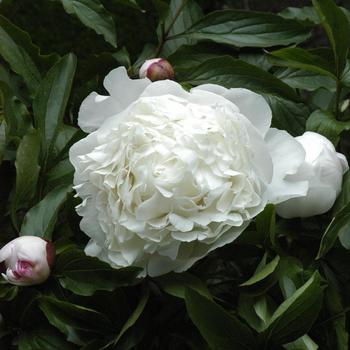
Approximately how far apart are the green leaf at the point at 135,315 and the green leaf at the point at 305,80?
343 millimetres

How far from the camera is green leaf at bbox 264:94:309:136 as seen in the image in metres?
0.85

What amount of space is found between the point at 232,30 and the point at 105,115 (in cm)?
31

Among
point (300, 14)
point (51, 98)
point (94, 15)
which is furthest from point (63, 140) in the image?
point (300, 14)

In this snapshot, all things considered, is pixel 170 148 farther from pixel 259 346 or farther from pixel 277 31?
pixel 277 31

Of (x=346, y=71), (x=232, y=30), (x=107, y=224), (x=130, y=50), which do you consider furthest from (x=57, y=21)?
(x=107, y=224)

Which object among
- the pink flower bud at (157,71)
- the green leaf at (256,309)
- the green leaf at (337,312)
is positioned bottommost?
the green leaf at (337,312)

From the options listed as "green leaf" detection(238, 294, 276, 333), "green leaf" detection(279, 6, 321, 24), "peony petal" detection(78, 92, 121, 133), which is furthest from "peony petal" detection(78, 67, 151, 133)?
"green leaf" detection(279, 6, 321, 24)

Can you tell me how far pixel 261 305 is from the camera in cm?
67

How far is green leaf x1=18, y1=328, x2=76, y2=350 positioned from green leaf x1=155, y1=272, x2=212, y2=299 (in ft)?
0.37

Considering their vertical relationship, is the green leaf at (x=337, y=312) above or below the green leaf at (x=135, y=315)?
below

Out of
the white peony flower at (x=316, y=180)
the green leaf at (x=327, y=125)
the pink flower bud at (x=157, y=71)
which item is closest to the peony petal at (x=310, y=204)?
the white peony flower at (x=316, y=180)

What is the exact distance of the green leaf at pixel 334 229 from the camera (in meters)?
Answer: 0.66

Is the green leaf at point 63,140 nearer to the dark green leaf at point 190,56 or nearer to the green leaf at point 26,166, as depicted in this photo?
the green leaf at point 26,166

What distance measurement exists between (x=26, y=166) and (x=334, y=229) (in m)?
0.30
